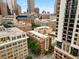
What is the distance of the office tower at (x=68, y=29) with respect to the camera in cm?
629

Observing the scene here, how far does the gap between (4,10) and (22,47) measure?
19722 millimetres

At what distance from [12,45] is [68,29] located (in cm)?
405

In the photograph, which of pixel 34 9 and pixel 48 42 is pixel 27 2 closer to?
pixel 34 9

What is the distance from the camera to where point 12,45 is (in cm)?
796

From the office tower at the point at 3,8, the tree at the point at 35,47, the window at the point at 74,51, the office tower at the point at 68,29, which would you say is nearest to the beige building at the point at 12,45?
the tree at the point at 35,47

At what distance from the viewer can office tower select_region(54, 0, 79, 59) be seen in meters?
6.29

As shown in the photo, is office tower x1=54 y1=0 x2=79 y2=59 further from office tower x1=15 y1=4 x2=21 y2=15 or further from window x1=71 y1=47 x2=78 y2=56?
office tower x1=15 y1=4 x2=21 y2=15

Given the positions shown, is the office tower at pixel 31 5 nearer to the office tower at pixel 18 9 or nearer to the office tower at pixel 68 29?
the office tower at pixel 18 9

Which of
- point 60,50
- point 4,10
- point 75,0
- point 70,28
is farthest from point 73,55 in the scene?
point 4,10

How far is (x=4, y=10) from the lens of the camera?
26.3m

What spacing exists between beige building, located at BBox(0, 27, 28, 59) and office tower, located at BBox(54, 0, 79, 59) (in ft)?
9.69

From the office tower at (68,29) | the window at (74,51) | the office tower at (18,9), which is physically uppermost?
the office tower at (18,9)

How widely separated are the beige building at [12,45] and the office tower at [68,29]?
295cm

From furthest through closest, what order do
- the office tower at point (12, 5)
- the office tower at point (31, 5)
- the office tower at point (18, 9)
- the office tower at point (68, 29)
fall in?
the office tower at point (31, 5) < the office tower at point (18, 9) < the office tower at point (12, 5) < the office tower at point (68, 29)
